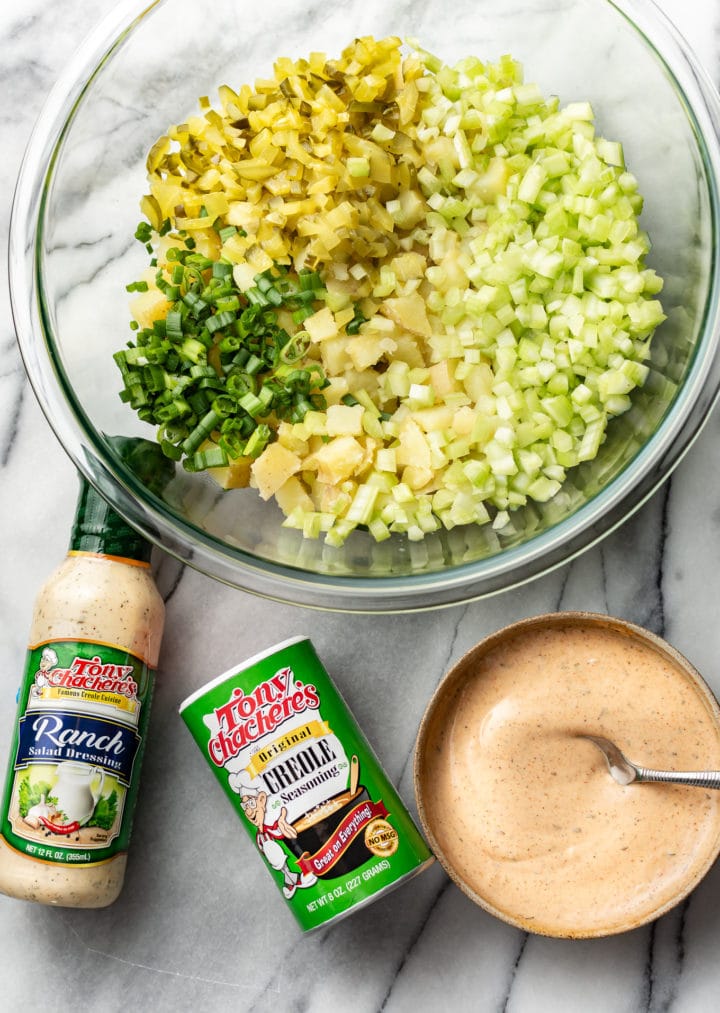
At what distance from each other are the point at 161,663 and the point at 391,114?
982mm

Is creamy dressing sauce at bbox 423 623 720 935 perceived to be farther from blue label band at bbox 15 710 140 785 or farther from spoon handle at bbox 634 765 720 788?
blue label band at bbox 15 710 140 785

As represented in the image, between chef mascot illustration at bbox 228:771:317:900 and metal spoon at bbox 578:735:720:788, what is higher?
metal spoon at bbox 578:735:720:788

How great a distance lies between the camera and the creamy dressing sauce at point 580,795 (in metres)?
1.50

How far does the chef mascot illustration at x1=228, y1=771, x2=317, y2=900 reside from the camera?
146 centimetres

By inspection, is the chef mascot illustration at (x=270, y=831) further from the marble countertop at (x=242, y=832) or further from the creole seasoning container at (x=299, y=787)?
the marble countertop at (x=242, y=832)

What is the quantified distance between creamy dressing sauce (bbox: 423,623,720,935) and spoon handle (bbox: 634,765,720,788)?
0.03m

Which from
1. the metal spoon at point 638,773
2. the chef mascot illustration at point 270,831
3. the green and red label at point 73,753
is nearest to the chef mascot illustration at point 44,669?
the green and red label at point 73,753

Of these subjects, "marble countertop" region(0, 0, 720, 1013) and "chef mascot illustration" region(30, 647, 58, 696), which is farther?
"marble countertop" region(0, 0, 720, 1013)

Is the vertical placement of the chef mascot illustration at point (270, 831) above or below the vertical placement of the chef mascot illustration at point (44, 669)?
below

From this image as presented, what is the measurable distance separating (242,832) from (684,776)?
2.44 feet

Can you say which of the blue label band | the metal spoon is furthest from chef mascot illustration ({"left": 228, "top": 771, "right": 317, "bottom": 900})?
the metal spoon

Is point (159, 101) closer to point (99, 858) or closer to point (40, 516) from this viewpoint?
point (40, 516)

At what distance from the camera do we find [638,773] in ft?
4.85

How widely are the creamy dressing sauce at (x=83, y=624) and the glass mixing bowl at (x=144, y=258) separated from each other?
11cm
